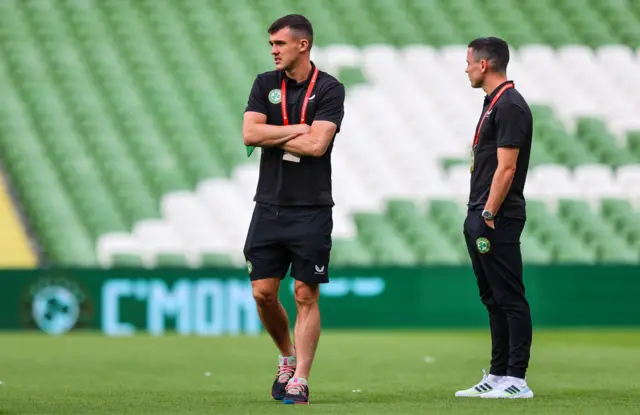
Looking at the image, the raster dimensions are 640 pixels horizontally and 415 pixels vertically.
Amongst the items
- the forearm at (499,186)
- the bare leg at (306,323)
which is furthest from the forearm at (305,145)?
the forearm at (499,186)

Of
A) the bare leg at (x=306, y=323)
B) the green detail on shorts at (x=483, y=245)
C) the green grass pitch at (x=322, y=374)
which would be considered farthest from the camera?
the green detail on shorts at (x=483, y=245)

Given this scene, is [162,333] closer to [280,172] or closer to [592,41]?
[280,172]

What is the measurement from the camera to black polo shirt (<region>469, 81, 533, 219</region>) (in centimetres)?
676

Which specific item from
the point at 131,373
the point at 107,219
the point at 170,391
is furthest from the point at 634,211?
the point at 170,391

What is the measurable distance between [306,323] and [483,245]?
1047 mm

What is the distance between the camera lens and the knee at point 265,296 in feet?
21.9

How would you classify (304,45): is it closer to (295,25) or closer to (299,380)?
(295,25)

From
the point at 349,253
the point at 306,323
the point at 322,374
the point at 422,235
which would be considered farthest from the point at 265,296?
the point at 422,235

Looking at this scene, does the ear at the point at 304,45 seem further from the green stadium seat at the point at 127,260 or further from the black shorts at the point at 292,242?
the green stadium seat at the point at 127,260

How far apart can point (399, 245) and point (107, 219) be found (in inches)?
147

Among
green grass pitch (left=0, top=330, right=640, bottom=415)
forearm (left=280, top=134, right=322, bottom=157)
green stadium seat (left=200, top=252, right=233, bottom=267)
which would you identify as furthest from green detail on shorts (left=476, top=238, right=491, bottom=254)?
green stadium seat (left=200, top=252, right=233, bottom=267)

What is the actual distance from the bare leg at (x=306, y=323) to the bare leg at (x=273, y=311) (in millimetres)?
128

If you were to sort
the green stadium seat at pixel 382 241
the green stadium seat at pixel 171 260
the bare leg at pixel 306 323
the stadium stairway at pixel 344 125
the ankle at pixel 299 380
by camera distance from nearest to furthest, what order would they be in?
the ankle at pixel 299 380, the bare leg at pixel 306 323, the green stadium seat at pixel 171 260, the green stadium seat at pixel 382 241, the stadium stairway at pixel 344 125

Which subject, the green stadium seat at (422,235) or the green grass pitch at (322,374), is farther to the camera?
the green stadium seat at (422,235)
